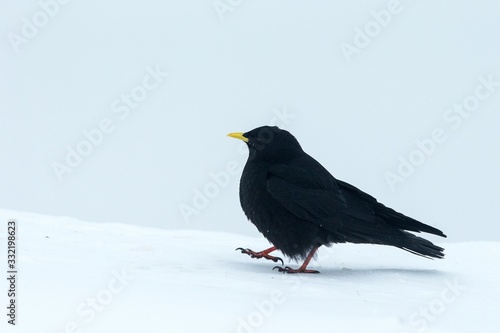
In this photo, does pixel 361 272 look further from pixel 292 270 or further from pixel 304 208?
pixel 304 208

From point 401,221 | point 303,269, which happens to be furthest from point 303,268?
point 401,221

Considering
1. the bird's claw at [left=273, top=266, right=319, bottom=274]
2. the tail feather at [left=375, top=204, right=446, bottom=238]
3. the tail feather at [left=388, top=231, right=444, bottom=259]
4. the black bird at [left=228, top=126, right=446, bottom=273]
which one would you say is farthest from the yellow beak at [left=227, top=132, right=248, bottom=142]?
the tail feather at [left=388, top=231, right=444, bottom=259]

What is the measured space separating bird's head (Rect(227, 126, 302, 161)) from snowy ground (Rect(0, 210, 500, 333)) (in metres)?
1.06

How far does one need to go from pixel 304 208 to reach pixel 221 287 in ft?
4.54

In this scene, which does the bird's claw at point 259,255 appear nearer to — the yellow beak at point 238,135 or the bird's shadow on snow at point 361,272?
the bird's shadow on snow at point 361,272

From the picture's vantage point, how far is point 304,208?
6.71 meters

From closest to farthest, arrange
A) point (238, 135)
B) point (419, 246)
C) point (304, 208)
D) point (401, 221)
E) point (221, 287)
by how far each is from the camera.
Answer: point (221, 287) < point (304, 208) < point (419, 246) < point (401, 221) < point (238, 135)

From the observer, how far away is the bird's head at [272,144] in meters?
7.10

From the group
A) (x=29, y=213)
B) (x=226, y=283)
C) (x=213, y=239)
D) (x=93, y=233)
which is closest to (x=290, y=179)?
(x=226, y=283)

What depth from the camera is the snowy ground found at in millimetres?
4773

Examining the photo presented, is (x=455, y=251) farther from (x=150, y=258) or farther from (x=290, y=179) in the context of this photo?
(x=150, y=258)

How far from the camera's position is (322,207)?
680cm

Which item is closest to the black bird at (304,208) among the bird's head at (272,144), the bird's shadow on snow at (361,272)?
the bird's head at (272,144)

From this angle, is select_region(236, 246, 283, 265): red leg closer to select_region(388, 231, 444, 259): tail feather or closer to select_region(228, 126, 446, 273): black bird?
select_region(228, 126, 446, 273): black bird
